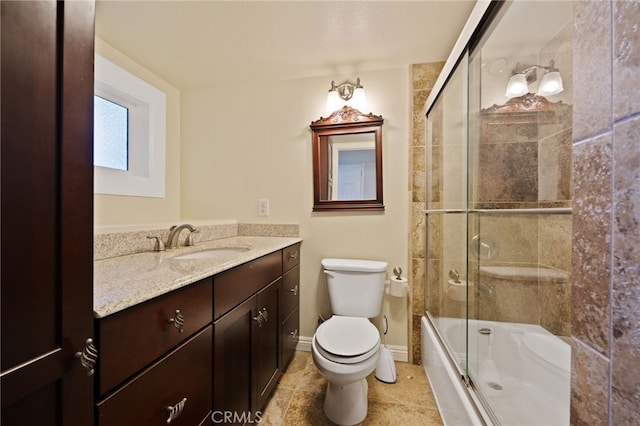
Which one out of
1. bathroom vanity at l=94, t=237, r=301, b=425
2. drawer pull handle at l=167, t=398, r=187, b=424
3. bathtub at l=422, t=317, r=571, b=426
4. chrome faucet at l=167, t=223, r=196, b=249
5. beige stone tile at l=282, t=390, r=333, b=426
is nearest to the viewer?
bathroom vanity at l=94, t=237, r=301, b=425

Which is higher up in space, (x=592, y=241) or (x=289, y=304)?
(x=592, y=241)

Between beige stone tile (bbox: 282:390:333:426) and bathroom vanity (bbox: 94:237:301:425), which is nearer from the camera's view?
bathroom vanity (bbox: 94:237:301:425)

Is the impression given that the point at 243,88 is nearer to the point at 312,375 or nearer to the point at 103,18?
the point at 103,18

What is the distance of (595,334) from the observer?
14.7 inches

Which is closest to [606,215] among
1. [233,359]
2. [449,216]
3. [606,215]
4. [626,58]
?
[606,215]

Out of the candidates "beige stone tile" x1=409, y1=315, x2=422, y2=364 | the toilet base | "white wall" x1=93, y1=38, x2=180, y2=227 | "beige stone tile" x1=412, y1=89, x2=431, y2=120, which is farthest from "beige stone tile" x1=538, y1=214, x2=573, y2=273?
"white wall" x1=93, y1=38, x2=180, y2=227

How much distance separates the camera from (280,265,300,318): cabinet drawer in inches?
61.7

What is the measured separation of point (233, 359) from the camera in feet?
3.34

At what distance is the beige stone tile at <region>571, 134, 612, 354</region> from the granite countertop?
0.87m

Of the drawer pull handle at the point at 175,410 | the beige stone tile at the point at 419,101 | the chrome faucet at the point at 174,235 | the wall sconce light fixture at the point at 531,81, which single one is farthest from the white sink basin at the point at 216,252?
the wall sconce light fixture at the point at 531,81

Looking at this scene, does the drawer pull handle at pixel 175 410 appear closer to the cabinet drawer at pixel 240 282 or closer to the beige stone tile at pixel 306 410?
the cabinet drawer at pixel 240 282

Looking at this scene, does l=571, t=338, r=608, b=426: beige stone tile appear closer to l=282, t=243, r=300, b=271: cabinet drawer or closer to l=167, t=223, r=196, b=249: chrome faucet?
l=282, t=243, r=300, b=271: cabinet drawer

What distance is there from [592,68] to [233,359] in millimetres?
1283

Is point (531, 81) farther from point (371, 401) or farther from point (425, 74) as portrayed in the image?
point (371, 401)
